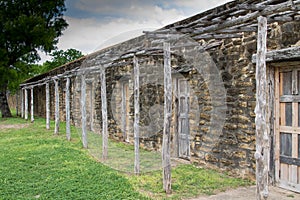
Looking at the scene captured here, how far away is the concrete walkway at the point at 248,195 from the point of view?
14.3ft

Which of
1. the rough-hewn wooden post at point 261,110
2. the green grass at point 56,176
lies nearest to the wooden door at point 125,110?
the green grass at point 56,176

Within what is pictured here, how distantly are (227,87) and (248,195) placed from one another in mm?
1889

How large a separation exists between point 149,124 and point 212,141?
2.56 metres

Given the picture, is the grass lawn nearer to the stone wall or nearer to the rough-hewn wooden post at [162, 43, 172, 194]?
the rough-hewn wooden post at [162, 43, 172, 194]

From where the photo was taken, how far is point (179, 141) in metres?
7.25

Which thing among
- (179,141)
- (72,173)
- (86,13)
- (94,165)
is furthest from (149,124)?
(86,13)

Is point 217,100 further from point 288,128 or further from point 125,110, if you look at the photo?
point 125,110

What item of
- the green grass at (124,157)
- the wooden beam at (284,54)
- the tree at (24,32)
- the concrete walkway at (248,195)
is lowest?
the green grass at (124,157)

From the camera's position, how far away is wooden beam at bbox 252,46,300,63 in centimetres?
412

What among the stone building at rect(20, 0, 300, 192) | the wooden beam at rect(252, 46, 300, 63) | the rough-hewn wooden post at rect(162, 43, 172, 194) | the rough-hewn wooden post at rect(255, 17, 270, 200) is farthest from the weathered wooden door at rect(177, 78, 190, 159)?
the rough-hewn wooden post at rect(255, 17, 270, 200)

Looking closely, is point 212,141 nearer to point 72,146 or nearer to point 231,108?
point 231,108

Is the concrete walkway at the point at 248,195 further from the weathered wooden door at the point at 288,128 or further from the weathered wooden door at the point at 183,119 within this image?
the weathered wooden door at the point at 183,119

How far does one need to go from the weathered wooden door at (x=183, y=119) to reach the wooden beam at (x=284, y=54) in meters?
2.51

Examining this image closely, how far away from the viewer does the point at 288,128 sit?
4625 mm
